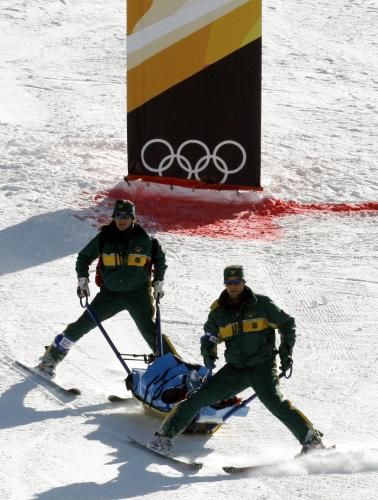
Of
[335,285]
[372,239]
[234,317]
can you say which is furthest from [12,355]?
[372,239]

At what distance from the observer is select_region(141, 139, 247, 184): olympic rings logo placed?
52.9ft

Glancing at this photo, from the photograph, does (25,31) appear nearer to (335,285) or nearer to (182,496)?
(335,285)

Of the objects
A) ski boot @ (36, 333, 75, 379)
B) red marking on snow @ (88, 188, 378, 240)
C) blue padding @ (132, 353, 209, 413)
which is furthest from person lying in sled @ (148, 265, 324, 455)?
red marking on snow @ (88, 188, 378, 240)

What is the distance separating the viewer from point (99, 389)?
11164 mm

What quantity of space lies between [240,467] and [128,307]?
77.9 inches

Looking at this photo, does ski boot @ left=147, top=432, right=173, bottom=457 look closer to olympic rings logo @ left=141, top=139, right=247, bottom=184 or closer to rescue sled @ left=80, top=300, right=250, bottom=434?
rescue sled @ left=80, top=300, right=250, bottom=434

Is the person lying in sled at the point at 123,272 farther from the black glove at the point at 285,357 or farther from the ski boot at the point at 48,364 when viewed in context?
the black glove at the point at 285,357

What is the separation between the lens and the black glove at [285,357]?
9.57 metres

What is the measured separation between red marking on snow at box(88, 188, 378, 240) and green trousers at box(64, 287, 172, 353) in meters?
4.31

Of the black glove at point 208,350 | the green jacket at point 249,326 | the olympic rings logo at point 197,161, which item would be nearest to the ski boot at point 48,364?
the black glove at point 208,350

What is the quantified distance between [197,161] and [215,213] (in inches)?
A: 27.9

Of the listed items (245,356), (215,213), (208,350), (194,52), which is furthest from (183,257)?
(245,356)

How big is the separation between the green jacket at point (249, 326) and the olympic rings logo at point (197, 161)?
6.60 metres

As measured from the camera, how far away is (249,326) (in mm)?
9609
